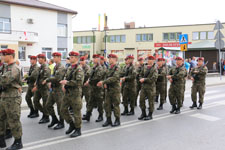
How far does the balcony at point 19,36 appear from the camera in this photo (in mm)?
24984

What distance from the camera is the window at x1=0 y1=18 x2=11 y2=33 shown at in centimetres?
2498

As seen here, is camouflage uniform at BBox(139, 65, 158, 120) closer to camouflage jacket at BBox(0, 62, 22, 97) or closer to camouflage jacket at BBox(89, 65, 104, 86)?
camouflage jacket at BBox(89, 65, 104, 86)

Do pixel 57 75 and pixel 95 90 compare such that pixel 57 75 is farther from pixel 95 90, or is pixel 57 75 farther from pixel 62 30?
pixel 62 30

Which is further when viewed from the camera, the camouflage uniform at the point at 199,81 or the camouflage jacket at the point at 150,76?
the camouflage uniform at the point at 199,81

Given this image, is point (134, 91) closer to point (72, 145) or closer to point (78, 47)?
point (72, 145)

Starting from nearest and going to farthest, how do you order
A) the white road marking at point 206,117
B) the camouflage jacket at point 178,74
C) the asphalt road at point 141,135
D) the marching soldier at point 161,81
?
1. the asphalt road at point 141,135
2. the white road marking at point 206,117
3. the camouflage jacket at point 178,74
4. the marching soldier at point 161,81

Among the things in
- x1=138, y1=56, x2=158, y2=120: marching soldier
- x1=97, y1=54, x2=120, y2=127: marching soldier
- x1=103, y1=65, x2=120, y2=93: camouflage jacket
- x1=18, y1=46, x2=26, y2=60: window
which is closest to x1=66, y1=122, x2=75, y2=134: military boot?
x1=97, y1=54, x2=120, y2=127: marching soldier

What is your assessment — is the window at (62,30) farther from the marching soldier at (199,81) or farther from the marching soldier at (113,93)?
the marching soldier at (113,93)

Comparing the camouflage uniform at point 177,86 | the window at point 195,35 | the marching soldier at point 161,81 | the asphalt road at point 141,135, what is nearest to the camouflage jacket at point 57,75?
the asphalt road at point 141,135

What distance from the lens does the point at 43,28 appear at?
2825 cm

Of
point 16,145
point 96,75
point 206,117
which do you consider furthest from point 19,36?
point 16,145

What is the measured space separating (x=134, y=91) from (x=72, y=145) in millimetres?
3480

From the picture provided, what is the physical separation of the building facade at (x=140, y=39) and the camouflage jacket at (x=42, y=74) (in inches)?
1236

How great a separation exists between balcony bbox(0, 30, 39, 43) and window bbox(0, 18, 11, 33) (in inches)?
10.2
